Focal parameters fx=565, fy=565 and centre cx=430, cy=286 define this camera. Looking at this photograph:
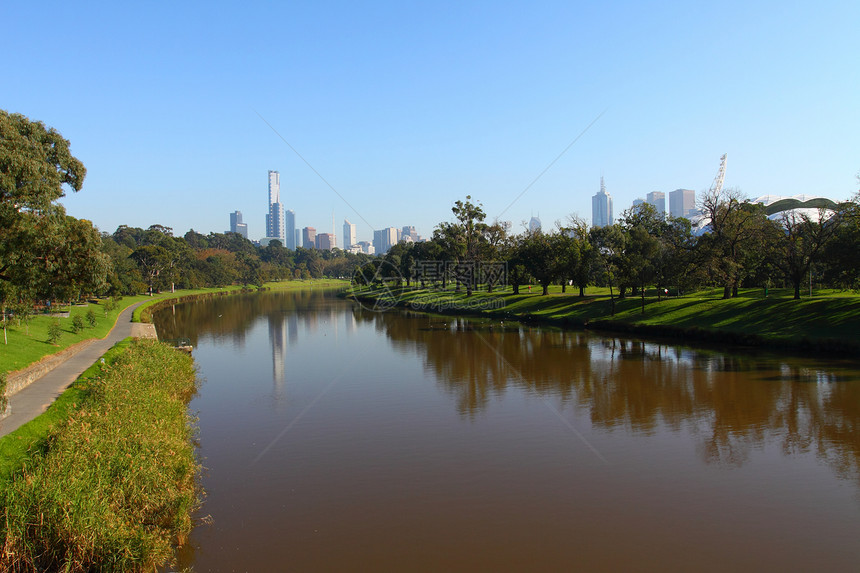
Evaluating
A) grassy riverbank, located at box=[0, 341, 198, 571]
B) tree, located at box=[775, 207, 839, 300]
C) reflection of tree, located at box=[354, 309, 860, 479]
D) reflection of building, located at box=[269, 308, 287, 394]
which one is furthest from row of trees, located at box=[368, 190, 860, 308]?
grassy riverbank, located at box=[0, 341, 198, 571]

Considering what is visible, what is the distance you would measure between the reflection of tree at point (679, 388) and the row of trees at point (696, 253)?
30.5 ft

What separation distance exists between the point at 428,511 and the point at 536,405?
10.1 meters

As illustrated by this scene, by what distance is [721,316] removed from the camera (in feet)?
123

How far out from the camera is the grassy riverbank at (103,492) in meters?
8.72

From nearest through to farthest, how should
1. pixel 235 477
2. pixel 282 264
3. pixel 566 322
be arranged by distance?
pixel 235 477
pixel 566 322
pixel 282 264

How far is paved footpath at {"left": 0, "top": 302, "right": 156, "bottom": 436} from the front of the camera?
1433cm

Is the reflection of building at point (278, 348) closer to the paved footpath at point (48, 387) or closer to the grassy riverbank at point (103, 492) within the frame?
the paved footpath at point (48, 387)

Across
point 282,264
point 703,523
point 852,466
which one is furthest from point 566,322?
point 282,264

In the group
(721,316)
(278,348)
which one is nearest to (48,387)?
(278,348)

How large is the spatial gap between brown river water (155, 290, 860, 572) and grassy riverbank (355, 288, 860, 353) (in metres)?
4.10

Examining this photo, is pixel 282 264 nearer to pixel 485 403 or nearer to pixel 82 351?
pixel 82 351

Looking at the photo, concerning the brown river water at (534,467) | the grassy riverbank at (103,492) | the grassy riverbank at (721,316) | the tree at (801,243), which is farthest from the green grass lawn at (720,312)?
the grassy riverbank at (103,492)

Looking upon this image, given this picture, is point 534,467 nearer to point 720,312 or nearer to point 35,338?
point 35,338

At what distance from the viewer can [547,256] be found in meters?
55.1
